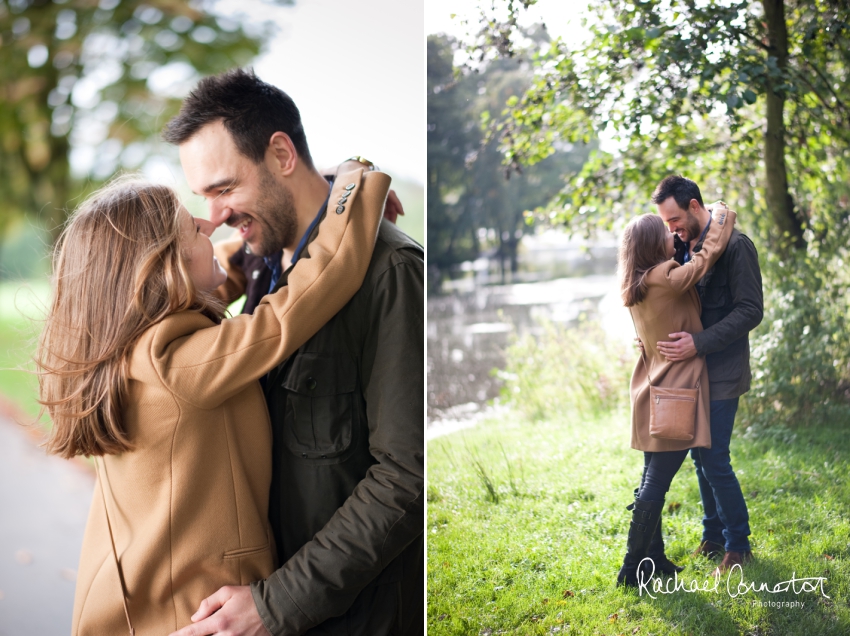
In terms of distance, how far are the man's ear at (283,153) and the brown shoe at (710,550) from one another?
1.69 m

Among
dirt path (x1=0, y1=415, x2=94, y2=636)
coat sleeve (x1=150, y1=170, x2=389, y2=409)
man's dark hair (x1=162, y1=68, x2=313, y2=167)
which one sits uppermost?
man's dark hair (x1=162, y1=68, x2=313, y2=167)

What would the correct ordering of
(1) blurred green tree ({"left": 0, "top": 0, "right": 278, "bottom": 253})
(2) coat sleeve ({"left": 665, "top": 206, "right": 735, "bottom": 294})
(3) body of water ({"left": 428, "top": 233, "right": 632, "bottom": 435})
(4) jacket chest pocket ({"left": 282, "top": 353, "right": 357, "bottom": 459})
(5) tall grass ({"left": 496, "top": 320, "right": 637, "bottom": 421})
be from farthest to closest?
1. (1) blurred green tree ({"left": 0, "top": 0, "right": 278, "bottom": 253})
2. (3) body of water ({"left": 428, "top": 233, "right": 632, "bottom": 435})
3. (5) tall grass ({"left": 496, "top": 320, "right": 637, "bottom": 421})
4. (2) coat sleeve ({"left": 665, "top": 206, "right": 735, "bottom": 294})
5. (4) jacket chest pocket ({"left": 282, "top": 353, "right": 357, "bottom": 459})

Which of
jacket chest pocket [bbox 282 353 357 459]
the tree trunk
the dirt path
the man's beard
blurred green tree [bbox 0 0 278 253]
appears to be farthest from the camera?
the dirt path

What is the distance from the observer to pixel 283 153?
186 centimetres

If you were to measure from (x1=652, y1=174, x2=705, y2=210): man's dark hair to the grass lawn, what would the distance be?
701 mm

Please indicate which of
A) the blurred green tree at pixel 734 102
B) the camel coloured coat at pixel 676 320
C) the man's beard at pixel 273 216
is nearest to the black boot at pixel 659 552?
the camel coloured coat at pixel 676 320

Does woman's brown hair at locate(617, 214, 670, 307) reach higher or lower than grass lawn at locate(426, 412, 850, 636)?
higher

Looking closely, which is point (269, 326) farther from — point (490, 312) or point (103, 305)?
point (490, 312)

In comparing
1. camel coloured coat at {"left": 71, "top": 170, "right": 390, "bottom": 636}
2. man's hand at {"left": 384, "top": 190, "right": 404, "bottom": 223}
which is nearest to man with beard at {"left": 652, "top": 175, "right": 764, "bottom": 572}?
man's hand at {"left": 384, "top": 190, "right": 404, "bottom": 223}

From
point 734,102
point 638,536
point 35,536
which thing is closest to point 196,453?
point 638,536

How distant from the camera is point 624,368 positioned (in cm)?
218

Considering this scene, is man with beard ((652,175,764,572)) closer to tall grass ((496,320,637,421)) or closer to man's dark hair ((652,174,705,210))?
man's dark hair ((652,174,705,210))

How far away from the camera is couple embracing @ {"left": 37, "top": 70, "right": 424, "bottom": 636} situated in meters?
1.59

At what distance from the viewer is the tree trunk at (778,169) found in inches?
81.3
